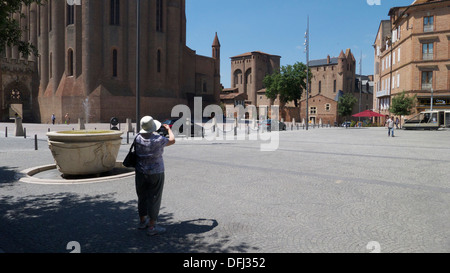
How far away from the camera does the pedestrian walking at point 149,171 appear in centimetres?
436

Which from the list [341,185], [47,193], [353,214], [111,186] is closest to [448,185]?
[341,185]

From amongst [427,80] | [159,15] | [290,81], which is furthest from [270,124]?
[290,81]

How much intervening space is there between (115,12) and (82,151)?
3946cm

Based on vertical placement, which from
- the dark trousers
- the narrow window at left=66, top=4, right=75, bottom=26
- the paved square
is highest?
the narrow window at left=66, top=4, right=75, bottom=26

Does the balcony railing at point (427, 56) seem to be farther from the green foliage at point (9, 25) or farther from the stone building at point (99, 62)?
the green foliage at point (9, 25)

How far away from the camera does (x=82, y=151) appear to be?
7.64 metres

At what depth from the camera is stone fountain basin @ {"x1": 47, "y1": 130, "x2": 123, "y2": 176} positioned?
7.52 m

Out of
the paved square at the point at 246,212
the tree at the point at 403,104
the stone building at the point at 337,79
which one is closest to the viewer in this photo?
the paved square at the point at 246,212

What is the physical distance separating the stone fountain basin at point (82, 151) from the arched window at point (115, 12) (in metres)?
38.3

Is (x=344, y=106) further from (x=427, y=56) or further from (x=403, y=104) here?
(x=403, y=104)

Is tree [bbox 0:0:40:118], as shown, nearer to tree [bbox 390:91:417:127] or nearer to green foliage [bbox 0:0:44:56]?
green foliage [bbox 0:0:44:56]

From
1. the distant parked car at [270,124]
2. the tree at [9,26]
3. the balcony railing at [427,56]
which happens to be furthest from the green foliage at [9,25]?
the balcony railing at [427,56]

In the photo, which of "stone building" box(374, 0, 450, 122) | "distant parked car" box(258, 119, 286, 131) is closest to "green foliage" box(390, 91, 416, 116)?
"stone building" box(374, 0, 450, 122)

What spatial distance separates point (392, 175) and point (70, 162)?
8.08m
